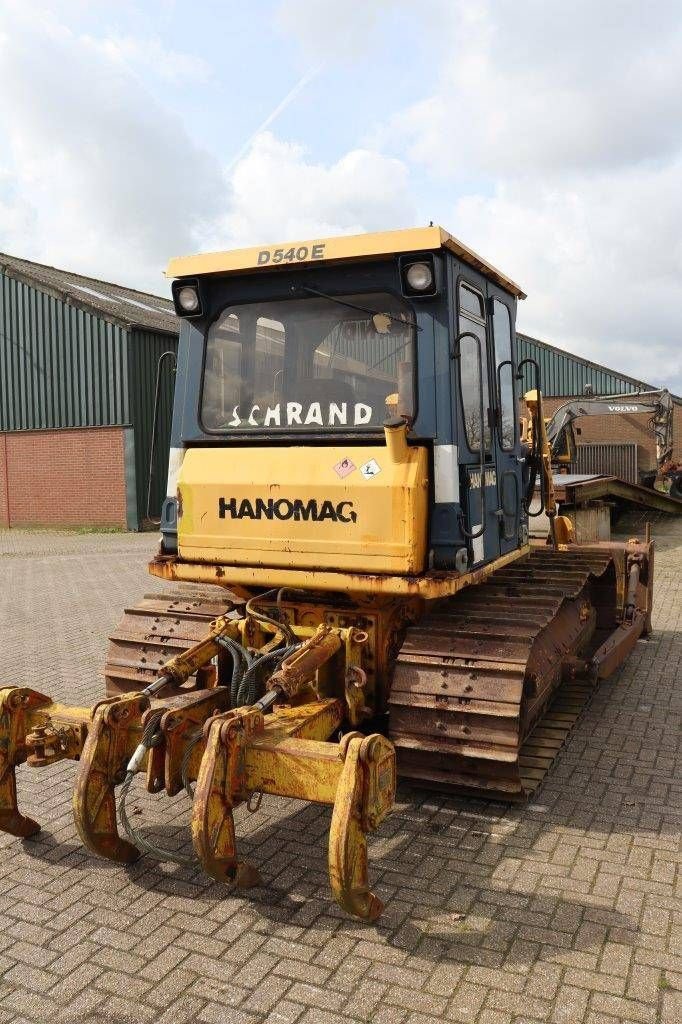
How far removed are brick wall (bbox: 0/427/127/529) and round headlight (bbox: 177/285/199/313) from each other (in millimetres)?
16147

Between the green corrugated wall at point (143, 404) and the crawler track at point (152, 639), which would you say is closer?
the crawler track at point (152, 639)

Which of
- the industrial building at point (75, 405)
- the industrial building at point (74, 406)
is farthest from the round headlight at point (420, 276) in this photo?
the industrial building at point (74, 406)

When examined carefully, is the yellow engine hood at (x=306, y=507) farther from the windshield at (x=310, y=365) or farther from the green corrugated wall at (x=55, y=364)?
the green corrugated wall at (x=55, y=364)

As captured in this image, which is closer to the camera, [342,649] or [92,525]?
[342,649]

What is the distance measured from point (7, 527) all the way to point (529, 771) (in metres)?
19.9

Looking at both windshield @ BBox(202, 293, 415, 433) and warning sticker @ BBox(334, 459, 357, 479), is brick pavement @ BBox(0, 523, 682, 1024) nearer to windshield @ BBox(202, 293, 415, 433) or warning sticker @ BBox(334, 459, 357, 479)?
warning sticker @ BBox(334, 459, 357, 479)

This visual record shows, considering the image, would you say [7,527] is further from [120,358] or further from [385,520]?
[385,520]

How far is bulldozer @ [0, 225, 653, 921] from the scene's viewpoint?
4145mm

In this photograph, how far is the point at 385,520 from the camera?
4492mm

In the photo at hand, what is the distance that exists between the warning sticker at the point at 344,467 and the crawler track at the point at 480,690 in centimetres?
102

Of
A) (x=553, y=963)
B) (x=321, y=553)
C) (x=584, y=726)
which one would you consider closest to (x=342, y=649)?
(x=321, y=553)

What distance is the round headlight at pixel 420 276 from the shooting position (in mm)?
4559

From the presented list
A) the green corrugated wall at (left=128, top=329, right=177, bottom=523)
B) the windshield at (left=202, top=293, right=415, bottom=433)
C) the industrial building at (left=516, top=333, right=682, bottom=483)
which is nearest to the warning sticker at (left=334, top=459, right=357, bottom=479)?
the windshield at (left=202, top=293, right=415, bottom=433)

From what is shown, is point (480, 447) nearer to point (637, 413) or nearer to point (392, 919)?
point (392, 919)
